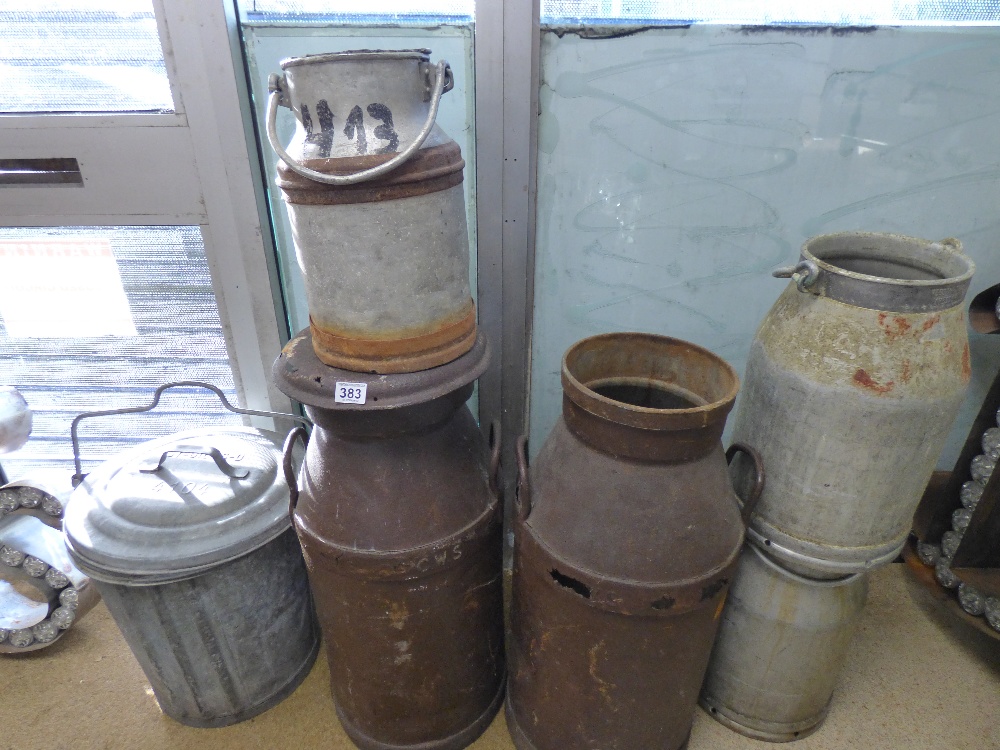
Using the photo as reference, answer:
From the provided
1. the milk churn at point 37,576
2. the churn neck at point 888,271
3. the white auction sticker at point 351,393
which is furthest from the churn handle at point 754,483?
the milk churn at point 37,576

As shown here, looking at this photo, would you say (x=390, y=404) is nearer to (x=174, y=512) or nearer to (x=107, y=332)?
(x=174, y=512)

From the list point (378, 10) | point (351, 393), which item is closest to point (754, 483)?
point (351, 393)

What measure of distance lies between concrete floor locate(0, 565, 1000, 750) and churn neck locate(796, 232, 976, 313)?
1.34m

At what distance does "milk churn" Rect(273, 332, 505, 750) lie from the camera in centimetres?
136

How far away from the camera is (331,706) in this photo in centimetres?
188

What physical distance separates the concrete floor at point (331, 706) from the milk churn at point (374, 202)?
1.25 meters

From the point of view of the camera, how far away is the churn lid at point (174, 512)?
1535 mm

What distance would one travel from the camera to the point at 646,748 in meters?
1.57

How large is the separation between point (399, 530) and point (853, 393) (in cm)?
109

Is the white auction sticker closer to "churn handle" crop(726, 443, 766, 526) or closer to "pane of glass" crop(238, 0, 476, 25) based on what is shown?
"churn handle" crop(726, 443, 766, 526)

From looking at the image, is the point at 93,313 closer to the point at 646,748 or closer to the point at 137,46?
the point at 137,46

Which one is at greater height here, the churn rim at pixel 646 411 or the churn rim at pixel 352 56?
the churn rim at pixel 352 56

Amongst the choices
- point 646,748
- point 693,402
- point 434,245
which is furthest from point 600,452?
point 646,748

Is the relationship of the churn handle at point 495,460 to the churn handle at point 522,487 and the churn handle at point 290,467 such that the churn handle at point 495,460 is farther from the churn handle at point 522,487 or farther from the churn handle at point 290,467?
the churn handle at point 290,467
